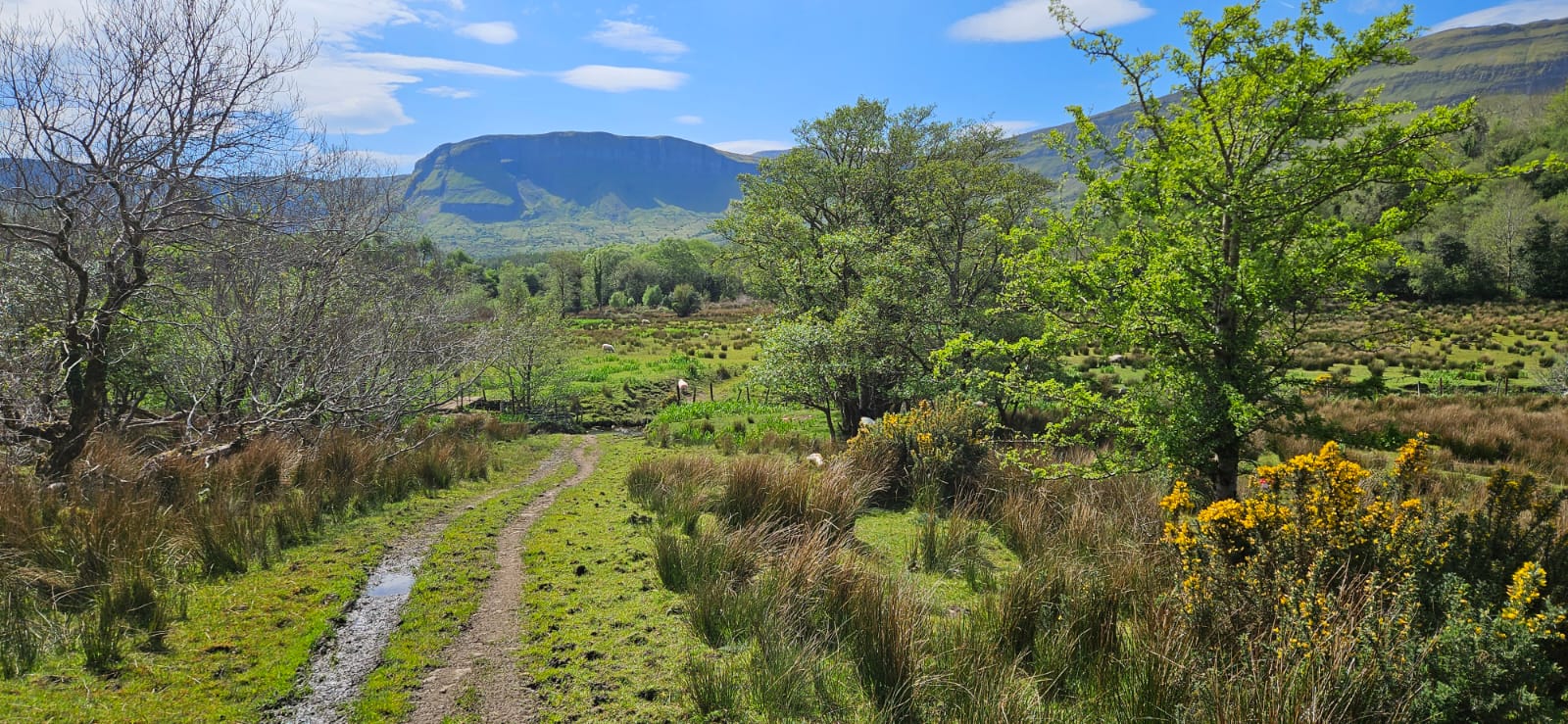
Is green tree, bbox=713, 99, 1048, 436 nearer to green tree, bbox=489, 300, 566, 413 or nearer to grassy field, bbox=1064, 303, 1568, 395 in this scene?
grassy field, bbox=1064, 303, 1568, 395

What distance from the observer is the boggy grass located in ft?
15.8

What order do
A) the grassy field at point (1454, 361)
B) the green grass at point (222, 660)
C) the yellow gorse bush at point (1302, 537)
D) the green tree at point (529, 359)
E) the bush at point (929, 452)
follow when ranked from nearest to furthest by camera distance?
the green grass at point (222, 660), the yellow gorse bush at point (1302, 537), the bush at point (929, 452), the grassy field at point (1454, 361), the green tree at point (529, 359)

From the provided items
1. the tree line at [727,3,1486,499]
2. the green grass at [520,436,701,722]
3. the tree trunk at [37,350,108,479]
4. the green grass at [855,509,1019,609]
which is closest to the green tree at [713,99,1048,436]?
the tree line at [727,3,1486,499]

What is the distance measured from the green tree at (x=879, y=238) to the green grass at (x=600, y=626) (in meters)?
7.54

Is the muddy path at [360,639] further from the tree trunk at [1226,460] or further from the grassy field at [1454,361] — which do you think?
the grassy field at [1454,361]

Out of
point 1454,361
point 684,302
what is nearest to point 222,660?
point 1454,361

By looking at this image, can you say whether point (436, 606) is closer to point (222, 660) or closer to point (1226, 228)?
point (222, 660)

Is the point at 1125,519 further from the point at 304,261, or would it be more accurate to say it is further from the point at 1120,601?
the point at 304,261

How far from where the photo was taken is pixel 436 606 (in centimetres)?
597

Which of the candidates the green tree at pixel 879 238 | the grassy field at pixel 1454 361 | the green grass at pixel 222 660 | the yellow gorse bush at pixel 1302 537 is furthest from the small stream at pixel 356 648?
the grassy field at pixel 1454 361

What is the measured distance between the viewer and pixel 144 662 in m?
4.59

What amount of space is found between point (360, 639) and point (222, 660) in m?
0.85

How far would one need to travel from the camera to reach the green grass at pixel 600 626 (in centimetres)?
450

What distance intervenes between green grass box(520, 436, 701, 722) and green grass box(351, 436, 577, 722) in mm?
530
